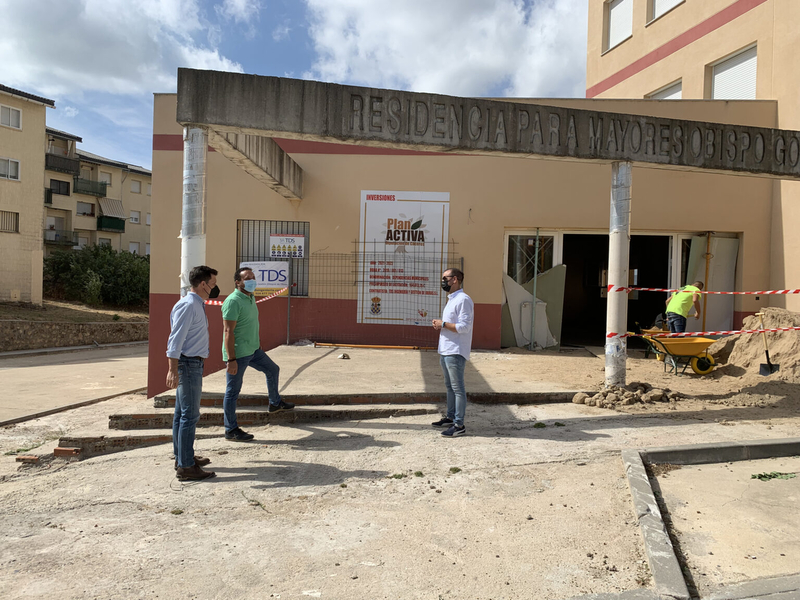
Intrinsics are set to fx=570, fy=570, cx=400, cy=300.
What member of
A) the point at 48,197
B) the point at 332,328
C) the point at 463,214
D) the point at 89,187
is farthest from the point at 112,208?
the point at 463,214

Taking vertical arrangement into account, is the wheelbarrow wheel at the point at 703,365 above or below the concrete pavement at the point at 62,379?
above

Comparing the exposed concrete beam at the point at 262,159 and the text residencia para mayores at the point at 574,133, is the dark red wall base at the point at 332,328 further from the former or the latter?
the text residencia para mayores at the point at 574,133

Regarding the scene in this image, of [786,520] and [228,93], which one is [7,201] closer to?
[228,93]

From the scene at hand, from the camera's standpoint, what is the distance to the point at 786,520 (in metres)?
3.84

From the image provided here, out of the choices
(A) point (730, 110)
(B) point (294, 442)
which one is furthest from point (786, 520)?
(A) point (730, 110)

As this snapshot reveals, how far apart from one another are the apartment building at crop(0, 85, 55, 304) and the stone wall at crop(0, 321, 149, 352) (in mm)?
5774

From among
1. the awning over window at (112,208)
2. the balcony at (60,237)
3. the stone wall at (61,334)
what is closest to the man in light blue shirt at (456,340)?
the stone wall at (61,334)

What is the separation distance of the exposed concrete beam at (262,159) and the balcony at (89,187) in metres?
37.3

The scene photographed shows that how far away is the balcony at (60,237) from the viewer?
40.3 m

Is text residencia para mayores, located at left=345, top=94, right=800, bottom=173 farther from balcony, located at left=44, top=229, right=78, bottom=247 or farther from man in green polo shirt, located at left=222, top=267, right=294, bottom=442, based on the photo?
balcony, located at left=44, top=229, right=78, bottom=247

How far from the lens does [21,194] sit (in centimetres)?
2931

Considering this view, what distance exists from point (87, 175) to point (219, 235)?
38.2 metres

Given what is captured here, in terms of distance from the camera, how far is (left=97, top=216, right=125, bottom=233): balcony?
43.2 meters

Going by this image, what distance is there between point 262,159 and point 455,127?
366 cm
